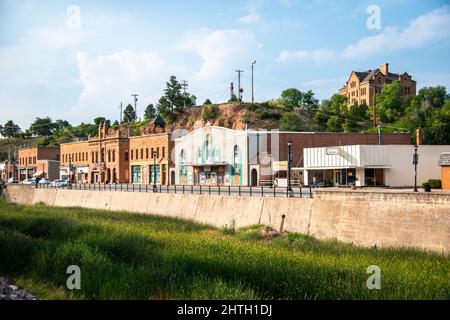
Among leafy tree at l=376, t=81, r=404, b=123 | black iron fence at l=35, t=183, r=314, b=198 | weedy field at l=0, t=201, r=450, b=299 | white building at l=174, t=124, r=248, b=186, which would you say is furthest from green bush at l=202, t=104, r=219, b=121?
weedy field at l=0, t=201, r=450, b=299

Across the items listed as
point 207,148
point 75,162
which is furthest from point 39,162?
point 207,148

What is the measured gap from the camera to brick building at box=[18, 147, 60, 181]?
105062mm

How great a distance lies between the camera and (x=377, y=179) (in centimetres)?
4916

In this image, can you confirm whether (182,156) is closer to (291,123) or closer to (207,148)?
(207,148)

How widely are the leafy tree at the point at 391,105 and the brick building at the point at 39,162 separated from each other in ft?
198

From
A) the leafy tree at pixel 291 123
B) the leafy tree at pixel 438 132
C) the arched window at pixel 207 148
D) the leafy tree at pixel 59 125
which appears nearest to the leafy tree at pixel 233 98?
the leafy tree at pixel 291 123

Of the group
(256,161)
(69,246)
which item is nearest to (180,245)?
(69,246)

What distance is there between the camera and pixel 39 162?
107m

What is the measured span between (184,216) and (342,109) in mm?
74281

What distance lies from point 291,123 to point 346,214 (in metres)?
64.8

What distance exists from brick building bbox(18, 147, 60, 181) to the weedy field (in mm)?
79639

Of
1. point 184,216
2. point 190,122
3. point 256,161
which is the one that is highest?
point 190,122

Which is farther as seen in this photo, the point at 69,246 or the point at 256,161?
the point at 256,161
